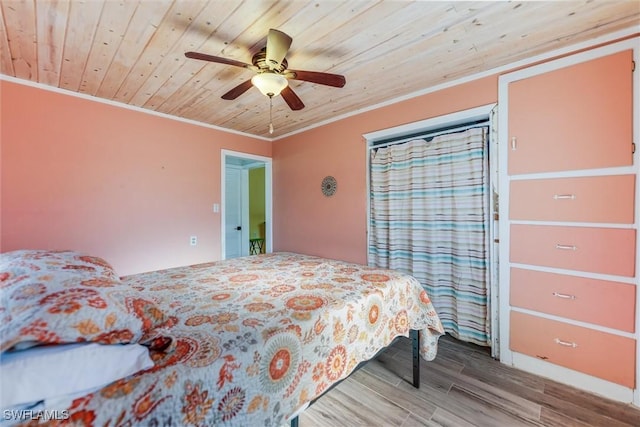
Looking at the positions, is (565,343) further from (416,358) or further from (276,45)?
(276,45)

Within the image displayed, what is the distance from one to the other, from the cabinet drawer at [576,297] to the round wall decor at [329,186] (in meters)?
2.00

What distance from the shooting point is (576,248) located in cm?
182

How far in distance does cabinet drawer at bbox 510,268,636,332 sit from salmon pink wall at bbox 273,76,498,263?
1.49 metres

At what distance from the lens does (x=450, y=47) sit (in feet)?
6.07

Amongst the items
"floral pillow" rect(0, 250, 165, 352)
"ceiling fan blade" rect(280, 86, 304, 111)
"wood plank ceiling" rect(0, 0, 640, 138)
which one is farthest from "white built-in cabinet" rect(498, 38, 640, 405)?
"floral pillow" rect(0, 250, 165, 352)

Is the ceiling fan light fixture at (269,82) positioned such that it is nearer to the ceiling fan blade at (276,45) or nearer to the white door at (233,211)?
the ceiling fan blade at (276,45)

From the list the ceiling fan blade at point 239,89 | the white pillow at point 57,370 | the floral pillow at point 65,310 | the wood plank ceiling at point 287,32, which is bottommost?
the white pillow at point 57,370

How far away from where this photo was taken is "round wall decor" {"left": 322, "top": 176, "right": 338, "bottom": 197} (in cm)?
333

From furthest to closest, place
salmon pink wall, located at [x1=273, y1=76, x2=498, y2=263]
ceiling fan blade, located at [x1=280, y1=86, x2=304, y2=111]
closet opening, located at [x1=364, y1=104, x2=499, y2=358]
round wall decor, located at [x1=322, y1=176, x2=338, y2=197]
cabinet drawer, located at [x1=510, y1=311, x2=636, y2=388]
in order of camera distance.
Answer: round wall decor, located at [x1=322, y1=176, x2=338, y2=197] < salmon pink wall, located at [x1=273, y1=76, x2=498, y2=263] < closet opening, located at [x1=364, y1=104, x2=499, y2=358] < ceiling fan blade, located at [x1=280, y1=86, x2=304, y2=111] < cabinet drawer, located at [x1=510, y1=311, x2=636, y2=388]

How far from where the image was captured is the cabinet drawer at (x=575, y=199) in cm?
166

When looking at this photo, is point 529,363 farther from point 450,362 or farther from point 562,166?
point 562,166

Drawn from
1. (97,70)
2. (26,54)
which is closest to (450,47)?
(97,70)

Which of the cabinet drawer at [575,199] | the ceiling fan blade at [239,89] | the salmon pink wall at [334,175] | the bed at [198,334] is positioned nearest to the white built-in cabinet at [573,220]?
the cabinet drawer at [575,199]

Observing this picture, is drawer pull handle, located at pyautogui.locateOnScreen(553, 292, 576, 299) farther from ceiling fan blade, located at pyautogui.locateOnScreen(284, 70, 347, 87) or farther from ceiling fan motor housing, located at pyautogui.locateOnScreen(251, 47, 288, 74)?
ceiling fan motor housing, located at pyautogui.locateOnScreen(251, 47, 288, 74)
